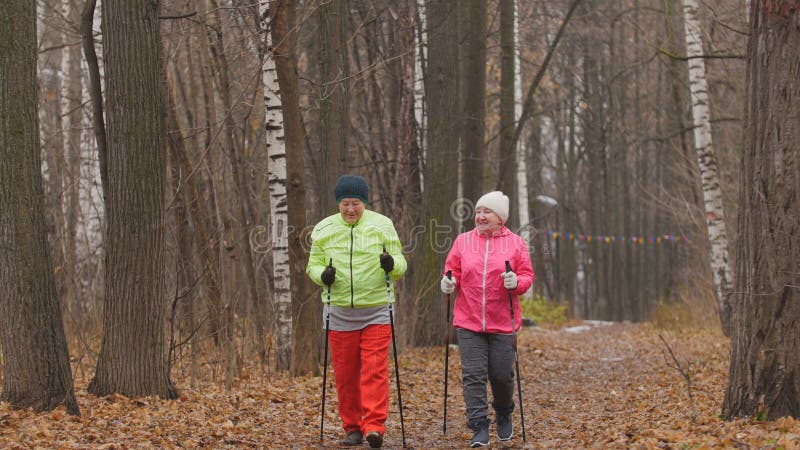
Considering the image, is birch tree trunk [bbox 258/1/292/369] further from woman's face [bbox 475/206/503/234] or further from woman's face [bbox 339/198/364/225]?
woman's face [bbox 475/206/503/234]

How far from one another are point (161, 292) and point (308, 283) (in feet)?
8.70

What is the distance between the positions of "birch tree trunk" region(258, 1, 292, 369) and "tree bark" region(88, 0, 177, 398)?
275cm

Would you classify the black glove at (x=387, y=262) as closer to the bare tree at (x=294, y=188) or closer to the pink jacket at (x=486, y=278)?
the pink jacket at (x=486, y=278)

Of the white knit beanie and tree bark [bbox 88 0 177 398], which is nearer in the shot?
the white knit beanie

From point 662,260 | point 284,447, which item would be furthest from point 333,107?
point 662,260

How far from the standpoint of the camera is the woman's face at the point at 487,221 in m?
7.52

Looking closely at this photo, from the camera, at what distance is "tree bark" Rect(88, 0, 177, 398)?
329 inches

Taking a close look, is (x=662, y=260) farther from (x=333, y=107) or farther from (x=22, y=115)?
(x=22, y=115)

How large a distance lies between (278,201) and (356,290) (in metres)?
4.44

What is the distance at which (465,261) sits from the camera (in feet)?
24.7

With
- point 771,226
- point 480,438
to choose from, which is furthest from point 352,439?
point 771,226

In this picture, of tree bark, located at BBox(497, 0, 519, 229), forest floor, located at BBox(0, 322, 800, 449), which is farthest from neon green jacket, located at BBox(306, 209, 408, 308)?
tree bark, located at BBox(497, 0, 519, 229)

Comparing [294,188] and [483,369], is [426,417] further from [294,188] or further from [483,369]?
[294,188]

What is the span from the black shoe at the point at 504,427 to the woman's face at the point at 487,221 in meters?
1.54
